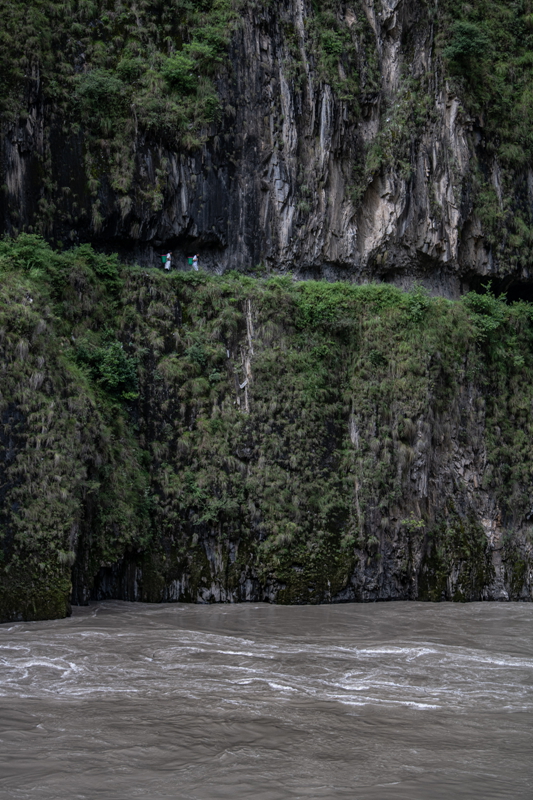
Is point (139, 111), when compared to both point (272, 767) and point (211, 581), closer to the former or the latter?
point (211, 581)

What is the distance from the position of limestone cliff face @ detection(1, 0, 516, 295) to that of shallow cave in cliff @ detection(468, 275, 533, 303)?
0.37 m

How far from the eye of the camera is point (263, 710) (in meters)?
9.88

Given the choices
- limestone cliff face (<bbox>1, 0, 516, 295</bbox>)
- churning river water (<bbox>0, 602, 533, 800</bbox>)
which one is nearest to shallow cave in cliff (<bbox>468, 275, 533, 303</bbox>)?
limestone cliff face (<bbox>1, 0, 516, 295</bbox>)

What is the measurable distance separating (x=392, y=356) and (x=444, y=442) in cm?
318

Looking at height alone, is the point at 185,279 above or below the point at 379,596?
above

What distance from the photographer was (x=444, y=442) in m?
23.8

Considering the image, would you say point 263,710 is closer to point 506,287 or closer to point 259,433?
point 259,433

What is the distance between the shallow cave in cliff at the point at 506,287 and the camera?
28.5 m

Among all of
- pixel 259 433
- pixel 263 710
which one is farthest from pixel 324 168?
pixel 263 710

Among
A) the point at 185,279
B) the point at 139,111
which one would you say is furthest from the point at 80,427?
the point at 139,111

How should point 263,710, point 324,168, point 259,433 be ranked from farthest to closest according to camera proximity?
point 324,168, point 259,433, point 263,710

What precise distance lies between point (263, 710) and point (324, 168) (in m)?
21.5

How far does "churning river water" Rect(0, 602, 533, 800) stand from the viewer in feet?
23.8

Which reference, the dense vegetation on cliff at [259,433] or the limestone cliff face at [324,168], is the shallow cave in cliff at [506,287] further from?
the dense vegetation on cliff at [259,433]
